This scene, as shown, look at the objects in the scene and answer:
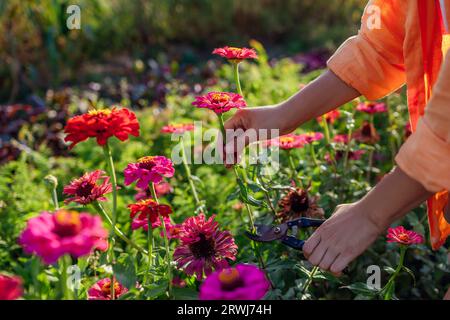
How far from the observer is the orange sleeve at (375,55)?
133cm

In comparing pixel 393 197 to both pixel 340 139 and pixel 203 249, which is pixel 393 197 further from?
pixel 340 139

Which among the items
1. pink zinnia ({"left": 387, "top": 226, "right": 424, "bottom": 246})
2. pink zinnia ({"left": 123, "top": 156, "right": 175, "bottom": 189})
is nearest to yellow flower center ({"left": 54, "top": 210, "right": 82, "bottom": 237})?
pink zinnia ({"left": 123, "top": 156, "right": 175, "bottom": 189})

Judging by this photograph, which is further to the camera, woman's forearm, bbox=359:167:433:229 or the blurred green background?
the blurred green background

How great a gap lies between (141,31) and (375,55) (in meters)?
4.22

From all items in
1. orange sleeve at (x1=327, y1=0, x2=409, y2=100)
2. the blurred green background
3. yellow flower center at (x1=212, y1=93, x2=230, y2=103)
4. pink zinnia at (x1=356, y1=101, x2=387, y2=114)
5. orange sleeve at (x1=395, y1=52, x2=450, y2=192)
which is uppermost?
the blurred green background

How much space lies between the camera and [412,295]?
6.28ft

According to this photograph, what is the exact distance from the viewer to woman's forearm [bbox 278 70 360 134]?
1.41 metres

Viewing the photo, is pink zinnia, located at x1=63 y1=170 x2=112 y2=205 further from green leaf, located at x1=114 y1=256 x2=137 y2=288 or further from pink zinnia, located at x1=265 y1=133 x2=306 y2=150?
pink zinnia, located at x1=265 y1=133 x2=306 y2=150

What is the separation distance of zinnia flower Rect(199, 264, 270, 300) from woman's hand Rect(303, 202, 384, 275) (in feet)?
0.60

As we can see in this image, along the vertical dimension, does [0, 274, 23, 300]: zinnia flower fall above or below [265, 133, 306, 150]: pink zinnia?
below

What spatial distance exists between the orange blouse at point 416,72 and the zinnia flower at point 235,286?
304 mm

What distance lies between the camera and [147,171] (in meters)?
1.22
